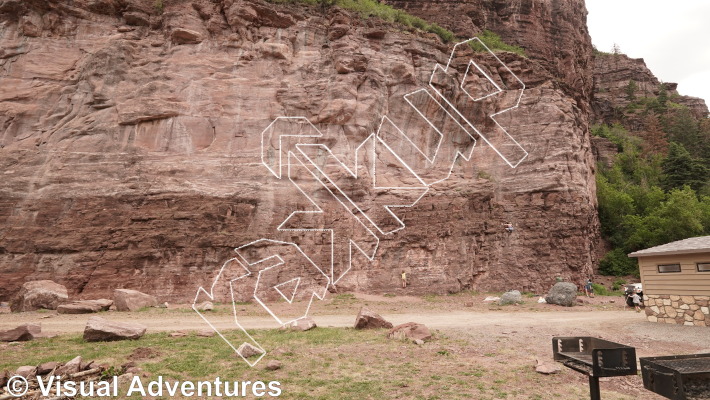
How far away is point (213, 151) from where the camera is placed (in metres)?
25.1

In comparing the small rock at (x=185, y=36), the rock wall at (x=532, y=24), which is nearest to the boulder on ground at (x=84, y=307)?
the small rock at (x=185, y=36)

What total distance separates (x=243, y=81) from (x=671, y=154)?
41690 mm

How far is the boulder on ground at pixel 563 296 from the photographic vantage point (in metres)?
19.9

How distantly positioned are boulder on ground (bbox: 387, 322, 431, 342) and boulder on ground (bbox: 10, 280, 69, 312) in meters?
15.7

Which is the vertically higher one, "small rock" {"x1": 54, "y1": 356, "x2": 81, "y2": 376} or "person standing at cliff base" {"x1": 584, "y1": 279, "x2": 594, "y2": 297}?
"person standing at cliff base" {"x1": 584, "y1": 279, "x2": 594, "y2": 297}

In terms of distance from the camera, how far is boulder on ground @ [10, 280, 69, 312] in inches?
722

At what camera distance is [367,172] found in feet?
88.1

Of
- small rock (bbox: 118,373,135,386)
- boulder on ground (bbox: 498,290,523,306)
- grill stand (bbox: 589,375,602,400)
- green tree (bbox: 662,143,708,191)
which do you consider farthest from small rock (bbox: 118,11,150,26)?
green tree (bbox: 662,143,708,191)

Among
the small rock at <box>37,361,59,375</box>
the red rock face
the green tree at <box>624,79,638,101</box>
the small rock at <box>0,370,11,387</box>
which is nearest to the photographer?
the small rock at <box>0,370,11,387</box>

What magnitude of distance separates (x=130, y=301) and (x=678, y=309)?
21414 millimetres

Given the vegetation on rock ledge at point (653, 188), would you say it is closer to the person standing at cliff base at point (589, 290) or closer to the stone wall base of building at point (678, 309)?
the person standing at cliff base at point (589, 290)

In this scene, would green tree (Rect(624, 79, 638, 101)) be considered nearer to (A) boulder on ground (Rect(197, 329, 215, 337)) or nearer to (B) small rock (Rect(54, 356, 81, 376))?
(A) boulder on ground (Rect(197, 329, 215, 337))

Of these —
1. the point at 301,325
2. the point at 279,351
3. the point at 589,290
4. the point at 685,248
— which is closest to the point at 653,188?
the point at 589,290

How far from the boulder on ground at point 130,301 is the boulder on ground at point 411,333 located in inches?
487
